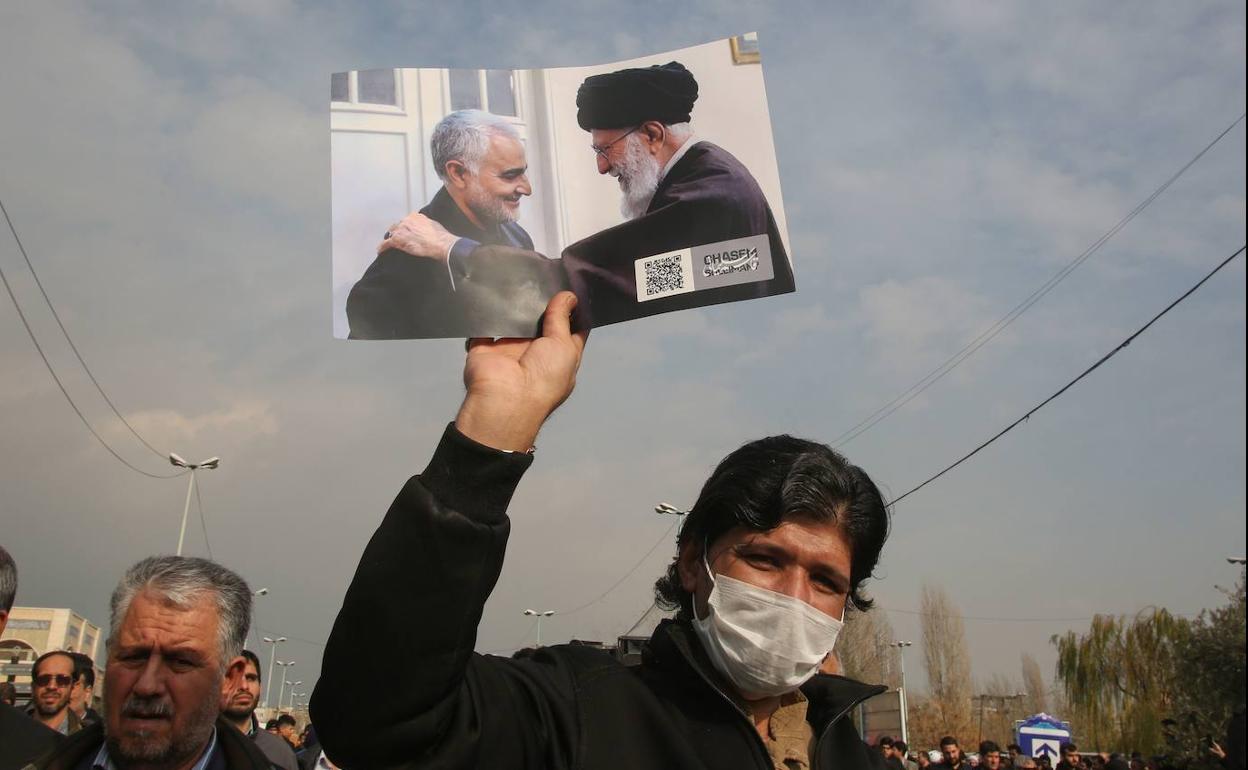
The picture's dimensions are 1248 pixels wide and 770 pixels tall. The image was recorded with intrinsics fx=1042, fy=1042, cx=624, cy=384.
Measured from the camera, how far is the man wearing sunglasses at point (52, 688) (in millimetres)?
5629

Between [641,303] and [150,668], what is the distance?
6.41 feet

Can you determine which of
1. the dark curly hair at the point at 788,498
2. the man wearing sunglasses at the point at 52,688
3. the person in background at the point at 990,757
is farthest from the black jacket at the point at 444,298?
the person in background at the point at 990,757

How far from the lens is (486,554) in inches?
55.1

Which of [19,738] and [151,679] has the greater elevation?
[151,679]

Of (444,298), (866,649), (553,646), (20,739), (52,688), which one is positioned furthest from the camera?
(866,649)

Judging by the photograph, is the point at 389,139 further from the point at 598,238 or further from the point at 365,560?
the point at 365,560

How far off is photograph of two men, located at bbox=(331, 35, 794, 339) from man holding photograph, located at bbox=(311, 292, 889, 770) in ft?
0.49

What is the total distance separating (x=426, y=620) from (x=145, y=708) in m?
2.03

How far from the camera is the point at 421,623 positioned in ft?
4.37

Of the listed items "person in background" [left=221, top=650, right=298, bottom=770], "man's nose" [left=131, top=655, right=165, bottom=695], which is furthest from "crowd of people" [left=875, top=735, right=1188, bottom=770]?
"man's nose" [left=131, top=655, right=165, bottom=695]

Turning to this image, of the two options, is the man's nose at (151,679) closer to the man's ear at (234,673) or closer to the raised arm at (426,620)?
the man's ear at (234,673)

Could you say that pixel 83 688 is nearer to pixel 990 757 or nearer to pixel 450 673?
pixel 450 673

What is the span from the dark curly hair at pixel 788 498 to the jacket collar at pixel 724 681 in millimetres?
170

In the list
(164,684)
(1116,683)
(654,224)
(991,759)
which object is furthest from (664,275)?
(1116,683)
